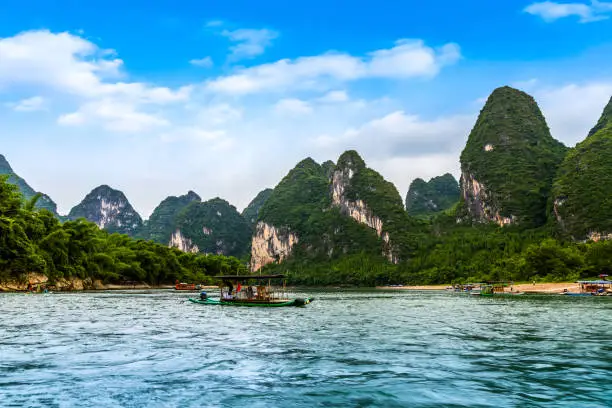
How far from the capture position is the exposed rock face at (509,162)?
143 metres

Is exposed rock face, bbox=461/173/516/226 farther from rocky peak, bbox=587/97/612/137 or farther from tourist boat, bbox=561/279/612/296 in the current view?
tourist boat, bbox=561/279/612/296

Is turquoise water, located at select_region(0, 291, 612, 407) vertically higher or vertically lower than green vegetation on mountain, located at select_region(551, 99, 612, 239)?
lower

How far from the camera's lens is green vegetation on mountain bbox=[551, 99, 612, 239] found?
111 metres

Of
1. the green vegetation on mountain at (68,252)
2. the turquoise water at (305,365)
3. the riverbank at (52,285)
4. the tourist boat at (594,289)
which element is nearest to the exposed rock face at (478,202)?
the tourist boat at (594,289)

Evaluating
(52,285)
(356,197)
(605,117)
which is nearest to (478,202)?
(605,117)

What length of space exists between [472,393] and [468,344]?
7.79 m

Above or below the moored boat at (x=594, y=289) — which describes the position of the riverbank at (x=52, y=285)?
below

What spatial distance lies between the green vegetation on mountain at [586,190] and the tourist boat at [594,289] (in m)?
49.6

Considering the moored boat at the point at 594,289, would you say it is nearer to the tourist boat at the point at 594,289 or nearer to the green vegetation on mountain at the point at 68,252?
the tourist boat at the point at 594,289

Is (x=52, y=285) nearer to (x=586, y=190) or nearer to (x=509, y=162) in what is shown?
(x=586, y=190)

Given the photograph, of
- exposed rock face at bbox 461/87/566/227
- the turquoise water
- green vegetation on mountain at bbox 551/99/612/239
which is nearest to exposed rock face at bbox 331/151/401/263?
exposed rock face at bbox 461/87/566/227

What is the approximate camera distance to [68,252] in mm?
75688

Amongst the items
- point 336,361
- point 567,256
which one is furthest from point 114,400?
point 567,256

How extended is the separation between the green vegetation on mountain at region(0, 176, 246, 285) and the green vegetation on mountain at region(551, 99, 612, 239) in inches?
3493
